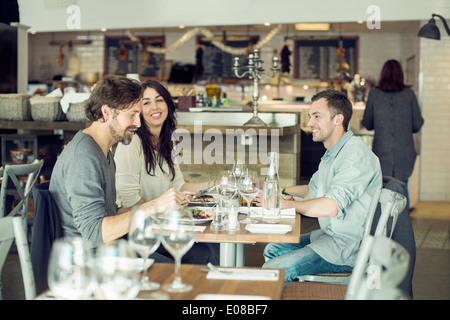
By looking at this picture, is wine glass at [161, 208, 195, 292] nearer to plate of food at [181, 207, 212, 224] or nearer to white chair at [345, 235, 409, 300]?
white chair at [345, 235, 409, 300]

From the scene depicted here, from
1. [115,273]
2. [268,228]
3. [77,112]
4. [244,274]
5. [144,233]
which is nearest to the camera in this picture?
[115,273]

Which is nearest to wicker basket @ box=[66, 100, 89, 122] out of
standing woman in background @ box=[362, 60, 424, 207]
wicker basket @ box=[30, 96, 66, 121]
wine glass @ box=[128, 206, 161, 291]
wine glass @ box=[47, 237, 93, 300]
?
wicker basket @ box=[30, 96, 66, 121]

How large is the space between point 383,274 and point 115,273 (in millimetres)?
658

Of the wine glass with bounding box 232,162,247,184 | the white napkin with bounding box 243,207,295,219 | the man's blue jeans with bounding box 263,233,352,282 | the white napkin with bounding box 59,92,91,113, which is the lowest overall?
the man's blue jeans with bounding box 263,233,352,282

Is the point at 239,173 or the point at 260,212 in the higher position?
the point at 239,173

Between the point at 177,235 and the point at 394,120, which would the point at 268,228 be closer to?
the point at 177,235

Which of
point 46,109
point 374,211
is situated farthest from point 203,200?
point 46,109

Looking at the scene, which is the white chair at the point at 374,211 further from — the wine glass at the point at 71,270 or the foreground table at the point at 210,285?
the wine glass at the point at 71,270

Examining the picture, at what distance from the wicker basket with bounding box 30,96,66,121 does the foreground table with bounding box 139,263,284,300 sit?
4.29 meters

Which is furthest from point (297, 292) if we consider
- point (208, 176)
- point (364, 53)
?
point (364, 53)

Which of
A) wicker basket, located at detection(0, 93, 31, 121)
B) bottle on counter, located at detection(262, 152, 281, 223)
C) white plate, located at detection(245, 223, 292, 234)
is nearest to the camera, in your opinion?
white plate, located at detection(245, 223, 292, 234)

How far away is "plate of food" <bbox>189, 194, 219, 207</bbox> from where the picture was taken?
307cm

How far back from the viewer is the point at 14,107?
6.00 meters
